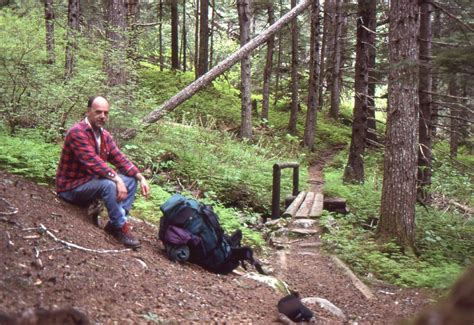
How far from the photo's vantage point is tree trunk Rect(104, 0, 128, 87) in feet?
29.6

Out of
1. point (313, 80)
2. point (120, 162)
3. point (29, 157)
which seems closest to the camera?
point (120, 162)

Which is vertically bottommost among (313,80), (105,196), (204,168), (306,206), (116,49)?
(306,206)

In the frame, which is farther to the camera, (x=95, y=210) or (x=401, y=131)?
(x=401, y=131)

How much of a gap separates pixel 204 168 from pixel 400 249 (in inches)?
203

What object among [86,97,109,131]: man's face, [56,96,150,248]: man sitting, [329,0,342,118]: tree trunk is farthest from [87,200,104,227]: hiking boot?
[329,0,342,118]: tree trunk

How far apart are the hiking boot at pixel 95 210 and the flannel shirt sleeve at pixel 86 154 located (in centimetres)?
46

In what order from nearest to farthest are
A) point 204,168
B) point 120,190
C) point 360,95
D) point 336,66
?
point 120,190 → point 204,168 → point 360,95 → point 336,66

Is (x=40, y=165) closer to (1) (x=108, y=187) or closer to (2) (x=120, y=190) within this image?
(1) (x=108, y=187)

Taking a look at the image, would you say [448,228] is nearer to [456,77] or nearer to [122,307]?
[456,77]

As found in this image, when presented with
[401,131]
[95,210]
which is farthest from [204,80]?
[95,210]

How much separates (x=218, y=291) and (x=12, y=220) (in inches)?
86.0

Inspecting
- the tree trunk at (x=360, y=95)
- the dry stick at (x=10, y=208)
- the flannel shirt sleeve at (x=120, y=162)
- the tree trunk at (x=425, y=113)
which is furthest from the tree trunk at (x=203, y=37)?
the dry stick at (x=10, y=208)

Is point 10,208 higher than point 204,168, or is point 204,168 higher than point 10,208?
point 10,208

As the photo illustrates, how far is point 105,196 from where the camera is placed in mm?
5152
